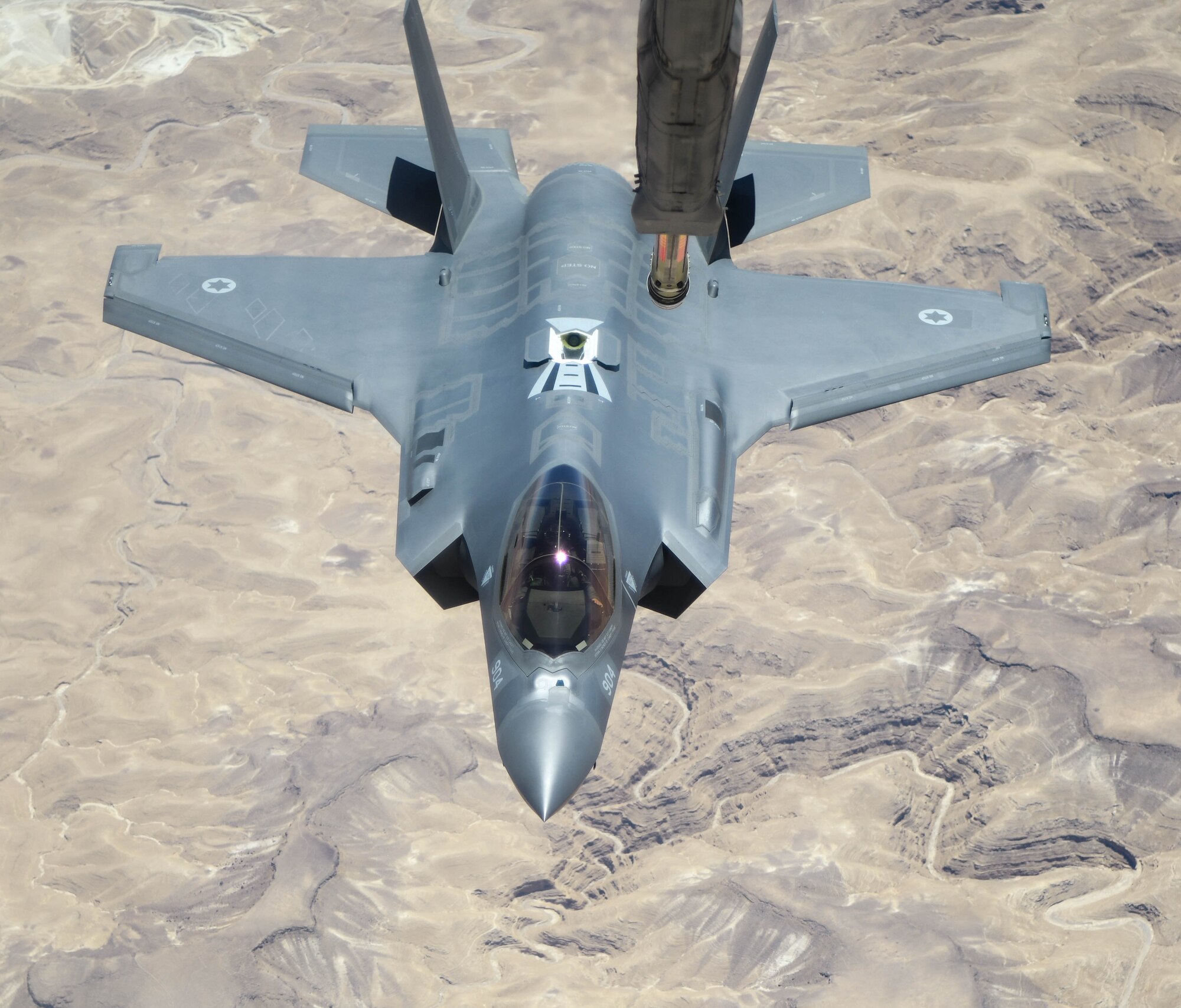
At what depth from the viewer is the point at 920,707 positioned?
144ft

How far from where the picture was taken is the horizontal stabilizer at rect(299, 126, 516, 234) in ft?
90.8

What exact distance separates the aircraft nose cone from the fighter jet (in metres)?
Answer: 0.03

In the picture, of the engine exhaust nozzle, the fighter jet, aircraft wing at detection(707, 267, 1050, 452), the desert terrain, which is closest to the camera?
the fighter jet

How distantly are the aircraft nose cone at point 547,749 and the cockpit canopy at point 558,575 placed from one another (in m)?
0.95

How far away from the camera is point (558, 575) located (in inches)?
693

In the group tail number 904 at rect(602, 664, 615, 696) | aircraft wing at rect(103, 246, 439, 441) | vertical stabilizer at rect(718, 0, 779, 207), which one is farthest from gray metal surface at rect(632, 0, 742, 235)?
aircraft wing at rect(103, 246, 439, 441)

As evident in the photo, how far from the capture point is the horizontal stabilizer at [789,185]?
27031 millimetres

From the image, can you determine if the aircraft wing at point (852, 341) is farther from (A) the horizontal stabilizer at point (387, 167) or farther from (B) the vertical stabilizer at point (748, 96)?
(A) the horizontal stabilizer at point (387, 167)

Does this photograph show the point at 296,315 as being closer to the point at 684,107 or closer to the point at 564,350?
the point at 564,350

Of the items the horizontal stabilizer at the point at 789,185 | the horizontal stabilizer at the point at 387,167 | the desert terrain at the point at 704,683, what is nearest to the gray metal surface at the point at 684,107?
the horizontal stabilizer at the point at 789,185

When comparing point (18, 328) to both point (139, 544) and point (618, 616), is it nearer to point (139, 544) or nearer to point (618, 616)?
point (139, 544)

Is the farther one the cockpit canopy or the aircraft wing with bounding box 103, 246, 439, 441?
the aircraft wing with bounding box 103, 246, 439, 441

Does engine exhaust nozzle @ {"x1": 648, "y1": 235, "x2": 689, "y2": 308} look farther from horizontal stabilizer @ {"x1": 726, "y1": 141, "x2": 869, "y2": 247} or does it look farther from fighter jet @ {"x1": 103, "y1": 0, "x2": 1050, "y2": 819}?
horizontal stabilizer @ {"x1": 726, "y1": 141, "x2": 869, "y2": 247}

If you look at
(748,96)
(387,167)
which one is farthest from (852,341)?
(387,167)
